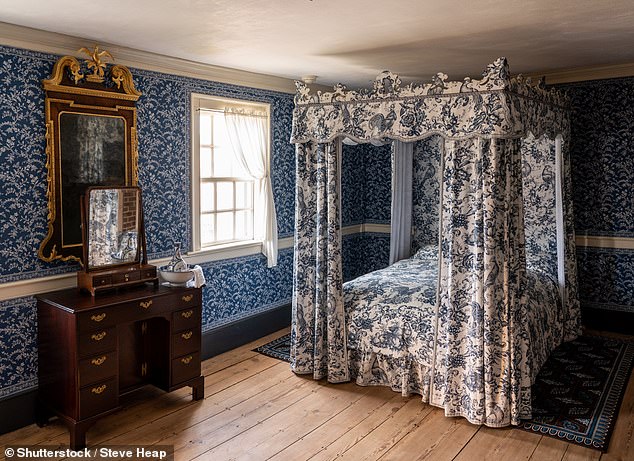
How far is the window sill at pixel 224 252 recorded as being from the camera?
4.88 meters

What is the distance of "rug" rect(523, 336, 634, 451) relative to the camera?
11.9 feet

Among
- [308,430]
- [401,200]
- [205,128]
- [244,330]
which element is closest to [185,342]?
[308,430]

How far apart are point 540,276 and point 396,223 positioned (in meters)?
1.69

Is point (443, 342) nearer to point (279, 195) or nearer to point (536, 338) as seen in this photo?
point (536, 338)

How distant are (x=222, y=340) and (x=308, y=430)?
1683mm

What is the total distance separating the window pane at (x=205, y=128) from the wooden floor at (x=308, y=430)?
2.08 m

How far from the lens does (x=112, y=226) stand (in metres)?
3.94

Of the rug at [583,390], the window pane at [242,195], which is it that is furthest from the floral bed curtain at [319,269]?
the rug at [583,390]

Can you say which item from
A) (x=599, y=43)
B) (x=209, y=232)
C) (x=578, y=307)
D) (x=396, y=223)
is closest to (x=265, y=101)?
(x=209, y=232)

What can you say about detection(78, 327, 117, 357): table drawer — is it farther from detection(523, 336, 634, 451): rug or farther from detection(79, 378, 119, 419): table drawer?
detection(523, 336, 634, 451): rug

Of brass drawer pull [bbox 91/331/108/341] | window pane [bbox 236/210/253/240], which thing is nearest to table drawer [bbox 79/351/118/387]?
brass drawer pull [bbox 91/331/108/341]

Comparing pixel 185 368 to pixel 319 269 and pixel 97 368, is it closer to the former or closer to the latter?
pixel 97 368

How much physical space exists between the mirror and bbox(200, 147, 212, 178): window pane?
0.99m

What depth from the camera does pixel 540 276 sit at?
5.01 m
